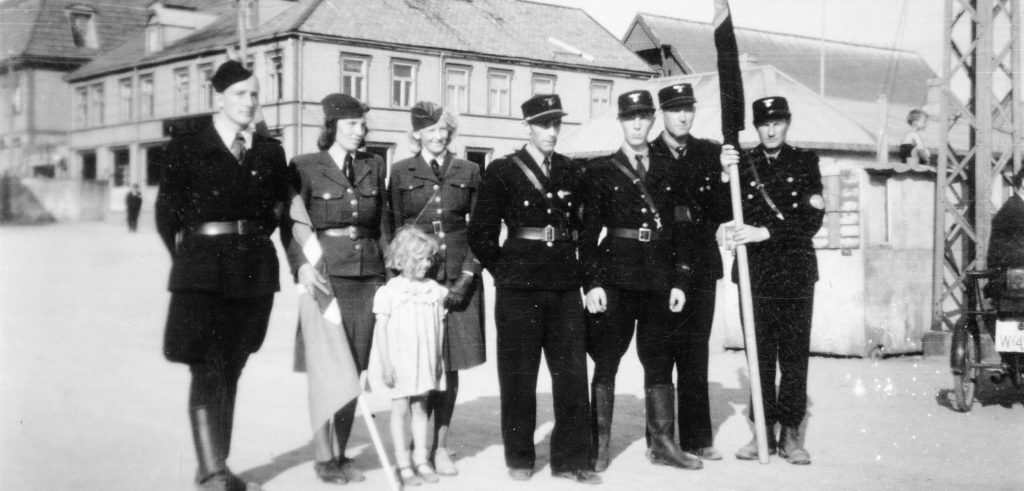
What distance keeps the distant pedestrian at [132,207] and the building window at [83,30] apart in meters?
1.25

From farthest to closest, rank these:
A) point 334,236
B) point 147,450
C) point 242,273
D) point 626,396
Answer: point 626,396 < point 147,450 < point 334,236 < point 242,273

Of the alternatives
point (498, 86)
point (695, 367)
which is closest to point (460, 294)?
point (695, 367)

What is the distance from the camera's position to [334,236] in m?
5.61

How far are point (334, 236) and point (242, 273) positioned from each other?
69 centimetres

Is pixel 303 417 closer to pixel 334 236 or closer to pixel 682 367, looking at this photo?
pixel 334 236

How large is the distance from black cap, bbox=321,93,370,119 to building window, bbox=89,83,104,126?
12.2ft

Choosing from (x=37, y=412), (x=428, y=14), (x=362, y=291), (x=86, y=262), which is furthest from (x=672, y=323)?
(x=86, y=262)

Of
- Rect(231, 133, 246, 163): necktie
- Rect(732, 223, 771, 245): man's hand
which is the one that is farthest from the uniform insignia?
Rect(231, 133, 246, 163): necktie

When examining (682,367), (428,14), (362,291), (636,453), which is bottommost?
(636,453)

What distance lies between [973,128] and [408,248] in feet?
22.0

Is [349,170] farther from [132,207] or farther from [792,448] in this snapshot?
[132,207]

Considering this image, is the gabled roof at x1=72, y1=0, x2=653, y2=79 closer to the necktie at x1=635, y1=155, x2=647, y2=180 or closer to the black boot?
the necktie at x1=635, y1=155, x2=647, y2=180

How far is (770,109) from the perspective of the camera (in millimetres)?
6219

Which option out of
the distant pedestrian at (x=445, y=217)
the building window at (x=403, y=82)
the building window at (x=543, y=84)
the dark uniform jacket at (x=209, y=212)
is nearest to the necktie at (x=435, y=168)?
the distant pedestrian at (x=445, y=217)
